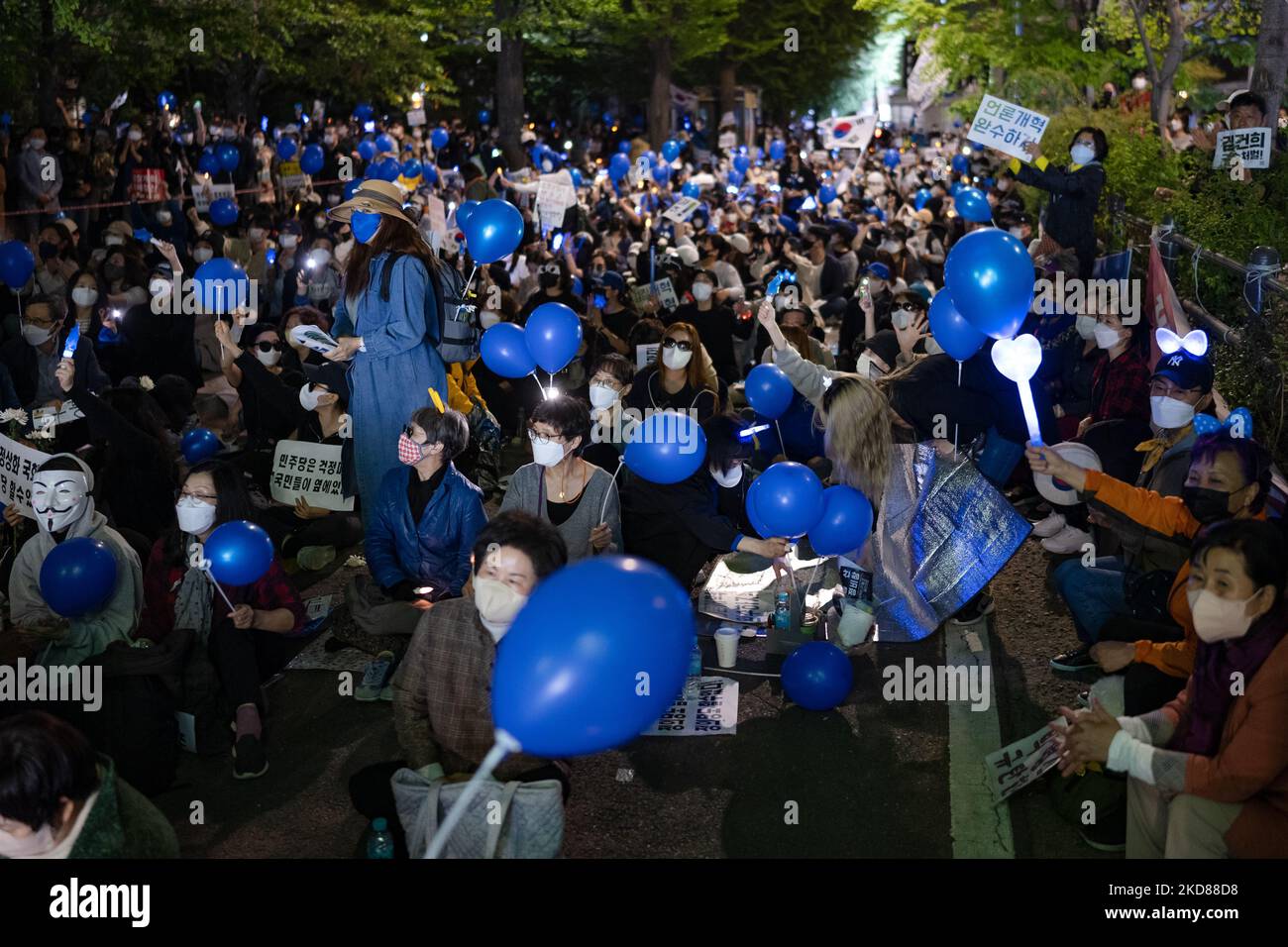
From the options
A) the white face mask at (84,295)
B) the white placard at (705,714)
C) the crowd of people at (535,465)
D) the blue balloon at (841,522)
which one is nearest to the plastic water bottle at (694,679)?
the white placard at (705,714)

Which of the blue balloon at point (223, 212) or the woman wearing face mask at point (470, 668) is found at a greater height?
the woman wearing face mask at point (470, 668)

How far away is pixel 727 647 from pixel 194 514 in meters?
2.56

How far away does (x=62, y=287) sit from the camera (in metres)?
12.1

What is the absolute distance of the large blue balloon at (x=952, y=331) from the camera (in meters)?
7.10

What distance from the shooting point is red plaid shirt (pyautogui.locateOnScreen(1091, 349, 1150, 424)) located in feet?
25.4

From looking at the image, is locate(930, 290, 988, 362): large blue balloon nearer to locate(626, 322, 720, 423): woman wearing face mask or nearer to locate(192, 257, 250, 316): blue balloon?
locate(626, 322, 720, 423): woman wearing face mask

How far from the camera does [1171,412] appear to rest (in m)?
6.38

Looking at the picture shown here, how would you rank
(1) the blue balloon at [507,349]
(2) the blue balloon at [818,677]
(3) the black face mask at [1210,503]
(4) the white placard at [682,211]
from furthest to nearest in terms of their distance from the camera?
(4) the white placard at [682,211] → (1) the blue balloon at [507,349] → (2) the blue balloon at [818,677] → (3) the black face mask at [1210,503]

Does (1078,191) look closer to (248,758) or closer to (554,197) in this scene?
(554,197)

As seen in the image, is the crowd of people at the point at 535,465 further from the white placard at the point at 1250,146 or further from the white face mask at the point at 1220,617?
the white placard at the point at 1250,146

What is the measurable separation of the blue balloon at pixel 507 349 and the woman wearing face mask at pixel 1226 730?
471 centimetres

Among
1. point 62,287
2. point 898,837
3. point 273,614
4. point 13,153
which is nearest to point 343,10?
point 13,153

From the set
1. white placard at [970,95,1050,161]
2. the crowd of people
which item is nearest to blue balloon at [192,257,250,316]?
the crowd of people

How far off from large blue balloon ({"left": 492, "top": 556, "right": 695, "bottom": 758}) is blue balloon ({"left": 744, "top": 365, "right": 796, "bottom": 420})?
15.2ft
